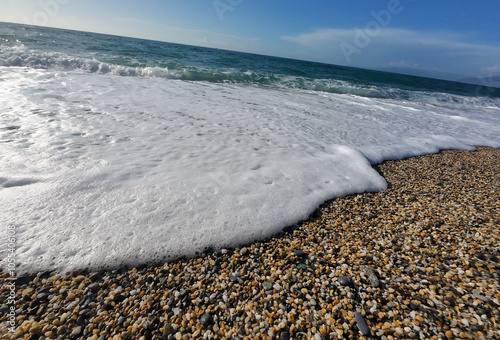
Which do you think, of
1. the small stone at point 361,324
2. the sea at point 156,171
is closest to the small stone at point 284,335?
the small stone at point 361,324

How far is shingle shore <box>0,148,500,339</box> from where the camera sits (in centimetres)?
173

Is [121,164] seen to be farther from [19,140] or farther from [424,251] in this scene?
[424,251]

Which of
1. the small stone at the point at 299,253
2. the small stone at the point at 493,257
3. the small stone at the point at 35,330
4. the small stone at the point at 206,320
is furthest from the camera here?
the small stone at the point at 299,253

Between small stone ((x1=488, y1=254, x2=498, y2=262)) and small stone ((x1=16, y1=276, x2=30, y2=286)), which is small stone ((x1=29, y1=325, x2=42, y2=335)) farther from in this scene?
small stone ((x1=488, y1=254, x2=498, y2=262))

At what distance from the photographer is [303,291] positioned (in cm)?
204

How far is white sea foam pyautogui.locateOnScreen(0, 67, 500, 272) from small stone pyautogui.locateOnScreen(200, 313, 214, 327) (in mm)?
753

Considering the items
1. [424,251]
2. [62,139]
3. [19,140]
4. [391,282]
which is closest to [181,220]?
[391,282]

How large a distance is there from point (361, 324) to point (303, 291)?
49 cm

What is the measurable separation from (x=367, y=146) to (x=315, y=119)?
2533mm

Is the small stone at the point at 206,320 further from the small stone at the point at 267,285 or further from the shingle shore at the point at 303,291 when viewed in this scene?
the small stone at the point at 267,285

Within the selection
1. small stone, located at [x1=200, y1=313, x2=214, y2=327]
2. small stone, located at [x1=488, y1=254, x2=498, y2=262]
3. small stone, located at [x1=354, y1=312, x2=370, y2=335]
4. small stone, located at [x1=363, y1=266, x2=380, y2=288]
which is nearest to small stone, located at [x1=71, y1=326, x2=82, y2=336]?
small stone, located at [x1=200, y1=313, x2=214, y2=327]

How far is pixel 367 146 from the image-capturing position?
19.7 ft

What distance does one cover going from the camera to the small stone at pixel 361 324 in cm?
172

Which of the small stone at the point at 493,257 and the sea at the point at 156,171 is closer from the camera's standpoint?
the small stone at the point at 493,257
